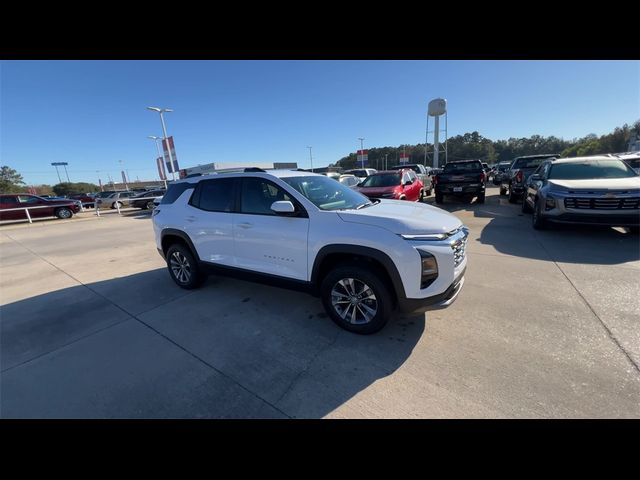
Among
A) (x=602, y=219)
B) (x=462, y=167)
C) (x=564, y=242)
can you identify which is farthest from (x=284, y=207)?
(x=462, y=167)

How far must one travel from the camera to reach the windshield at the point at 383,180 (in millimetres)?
9539

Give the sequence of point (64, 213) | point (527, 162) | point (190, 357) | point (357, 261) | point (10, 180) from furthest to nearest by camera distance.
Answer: point (10, 180), point (64, 213), point (527, 162), point (357, 261), point (190, 357)

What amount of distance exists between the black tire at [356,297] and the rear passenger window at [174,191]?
9.25ft

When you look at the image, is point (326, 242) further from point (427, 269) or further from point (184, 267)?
point (184, 267)

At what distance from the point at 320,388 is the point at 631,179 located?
25.5 feet

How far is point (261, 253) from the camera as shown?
3.38m

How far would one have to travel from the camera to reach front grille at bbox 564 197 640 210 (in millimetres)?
5121

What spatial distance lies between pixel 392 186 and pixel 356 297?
7.09m

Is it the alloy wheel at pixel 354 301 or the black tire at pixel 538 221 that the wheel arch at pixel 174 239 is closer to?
the alloy wheel at pixel 354 301

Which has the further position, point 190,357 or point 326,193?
point 326,193

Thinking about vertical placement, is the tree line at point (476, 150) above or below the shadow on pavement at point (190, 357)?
above

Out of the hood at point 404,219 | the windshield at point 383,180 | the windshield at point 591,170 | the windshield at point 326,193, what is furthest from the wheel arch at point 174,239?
the windshield at point 591,170

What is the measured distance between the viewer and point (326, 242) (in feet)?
9.28

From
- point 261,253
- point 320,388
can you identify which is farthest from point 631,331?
point 261,253
